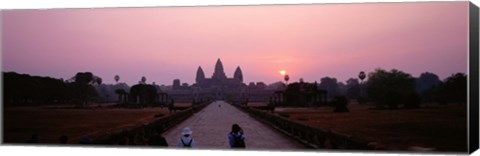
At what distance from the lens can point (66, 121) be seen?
51.4 ft

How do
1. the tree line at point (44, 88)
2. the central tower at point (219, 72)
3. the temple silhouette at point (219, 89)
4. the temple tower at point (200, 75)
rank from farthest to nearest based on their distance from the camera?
the tree line at point (44, 88)
the temple tower at point (200, 75)
the temple silhouette at point (219, 89)
the central tower at point (219, 72)

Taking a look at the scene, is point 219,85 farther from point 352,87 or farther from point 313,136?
point 352,87

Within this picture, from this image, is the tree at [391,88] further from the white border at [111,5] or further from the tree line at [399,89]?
the white border at [111,5]

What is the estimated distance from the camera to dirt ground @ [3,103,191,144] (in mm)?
15344

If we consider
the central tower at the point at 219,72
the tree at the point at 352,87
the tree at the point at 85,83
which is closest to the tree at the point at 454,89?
the tree at the point at 352,87

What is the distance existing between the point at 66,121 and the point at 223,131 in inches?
119

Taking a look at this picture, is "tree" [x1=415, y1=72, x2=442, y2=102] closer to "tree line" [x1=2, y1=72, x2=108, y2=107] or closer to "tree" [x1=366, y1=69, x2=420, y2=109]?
"tree" [x1=366, y1=69, x2=420, y2=109]

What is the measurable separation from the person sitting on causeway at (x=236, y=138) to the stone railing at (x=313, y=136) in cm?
112

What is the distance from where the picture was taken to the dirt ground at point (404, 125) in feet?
43.1

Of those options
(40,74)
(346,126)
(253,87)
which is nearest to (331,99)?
(346,126)

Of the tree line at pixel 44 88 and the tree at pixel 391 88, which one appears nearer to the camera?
the tree at pixel 391 88

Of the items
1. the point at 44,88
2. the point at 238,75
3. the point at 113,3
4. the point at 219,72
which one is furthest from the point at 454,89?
the point at 44,88

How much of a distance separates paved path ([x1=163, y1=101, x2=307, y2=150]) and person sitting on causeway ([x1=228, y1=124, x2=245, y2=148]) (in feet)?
1.27

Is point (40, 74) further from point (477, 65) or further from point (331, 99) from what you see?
point (477, 65)
